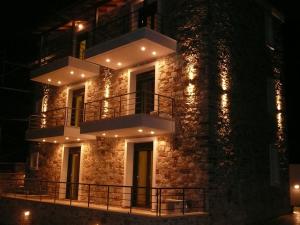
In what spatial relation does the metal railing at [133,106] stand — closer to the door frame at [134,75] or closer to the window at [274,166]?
the door frame at [134,75]

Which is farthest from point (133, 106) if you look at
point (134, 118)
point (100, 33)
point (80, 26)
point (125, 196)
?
point (80, 26)

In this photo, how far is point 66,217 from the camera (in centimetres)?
1095

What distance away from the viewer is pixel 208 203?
9.76 metres

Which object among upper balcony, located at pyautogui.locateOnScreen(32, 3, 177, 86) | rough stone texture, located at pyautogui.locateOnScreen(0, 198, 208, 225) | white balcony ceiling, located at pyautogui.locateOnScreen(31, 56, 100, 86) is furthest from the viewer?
white balcony ceiling, located at pyautogui.locateOnScreen(31, 56, 100, 86)

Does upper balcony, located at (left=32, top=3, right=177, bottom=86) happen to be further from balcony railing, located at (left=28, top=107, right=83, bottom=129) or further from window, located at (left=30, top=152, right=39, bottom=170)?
window, located at (left=30, top=152, right=39, bottom=170)

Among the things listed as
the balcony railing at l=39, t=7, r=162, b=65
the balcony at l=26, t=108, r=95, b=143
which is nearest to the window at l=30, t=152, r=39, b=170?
the balcony at l=26, t=108, r=95, b=143

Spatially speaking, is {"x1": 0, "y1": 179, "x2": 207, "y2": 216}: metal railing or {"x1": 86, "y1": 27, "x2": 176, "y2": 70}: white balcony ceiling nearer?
{"x1": 0, "y1": 179, "x2": 207, "y2": 216}: metal railing

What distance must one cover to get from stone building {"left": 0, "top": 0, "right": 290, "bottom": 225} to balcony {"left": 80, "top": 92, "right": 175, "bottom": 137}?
1.5 inches

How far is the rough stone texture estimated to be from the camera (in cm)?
870

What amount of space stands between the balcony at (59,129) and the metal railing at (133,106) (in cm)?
83

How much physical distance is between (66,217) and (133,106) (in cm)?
416

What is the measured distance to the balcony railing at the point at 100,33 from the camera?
41.2 ft

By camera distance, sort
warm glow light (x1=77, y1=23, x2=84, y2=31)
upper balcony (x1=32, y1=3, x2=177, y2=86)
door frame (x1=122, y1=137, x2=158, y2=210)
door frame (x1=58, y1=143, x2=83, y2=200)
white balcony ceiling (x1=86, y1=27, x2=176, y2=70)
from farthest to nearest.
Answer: warm glow light (x1=77, y1=23, x2=84, y2=31), door frame (x1=58, y1=143, x2=83, y2=200), door frame (x1=122, y1=137, x2=158, y2=210), upper balcony (x1=32, y1=3, x2=177, y2=86), white balcony ceiling (x1=86, y1=27, x2=176, y2=70)

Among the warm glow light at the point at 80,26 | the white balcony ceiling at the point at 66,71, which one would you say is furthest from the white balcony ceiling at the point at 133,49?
the warm glow light at the point at 80,26
